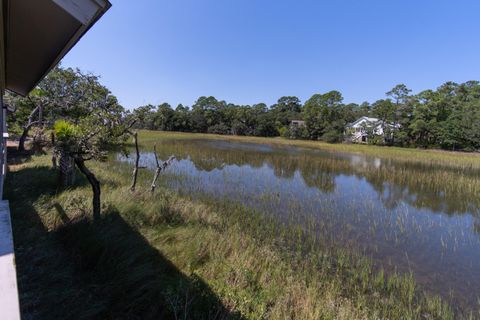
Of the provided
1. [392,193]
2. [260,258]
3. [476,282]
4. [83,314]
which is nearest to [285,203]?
[260,258]

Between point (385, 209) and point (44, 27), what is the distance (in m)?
9.92

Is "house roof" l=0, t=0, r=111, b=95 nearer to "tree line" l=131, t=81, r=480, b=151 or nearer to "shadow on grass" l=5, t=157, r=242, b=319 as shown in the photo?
"shadow on grass" l=5, t=157, r=242, b=319

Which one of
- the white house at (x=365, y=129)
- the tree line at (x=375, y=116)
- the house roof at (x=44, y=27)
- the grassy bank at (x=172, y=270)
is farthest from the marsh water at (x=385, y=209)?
the white house at (x=365, y=129)

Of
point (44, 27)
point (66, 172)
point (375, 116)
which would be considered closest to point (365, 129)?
point (375, 116)

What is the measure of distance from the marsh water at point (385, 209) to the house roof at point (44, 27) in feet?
19.6

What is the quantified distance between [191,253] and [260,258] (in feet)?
3.99

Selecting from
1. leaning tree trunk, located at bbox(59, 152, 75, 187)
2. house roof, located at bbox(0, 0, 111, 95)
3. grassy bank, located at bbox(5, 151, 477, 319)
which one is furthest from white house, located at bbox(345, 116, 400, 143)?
house roof, located at bbox(0, 0, 111, 95)

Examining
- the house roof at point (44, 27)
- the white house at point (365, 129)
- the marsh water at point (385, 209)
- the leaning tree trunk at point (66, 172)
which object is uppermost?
the white house at point (365, 129)

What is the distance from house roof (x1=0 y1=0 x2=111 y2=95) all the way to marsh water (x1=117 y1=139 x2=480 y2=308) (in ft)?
19.6

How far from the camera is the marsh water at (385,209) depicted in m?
4.98

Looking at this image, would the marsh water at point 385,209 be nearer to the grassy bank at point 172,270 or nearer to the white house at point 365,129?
the grassy bank at point 172,270

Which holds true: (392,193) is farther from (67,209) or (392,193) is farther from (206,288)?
(67,209)

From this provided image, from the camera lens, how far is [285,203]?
27.0 feet

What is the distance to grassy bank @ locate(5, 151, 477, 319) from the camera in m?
2.50
